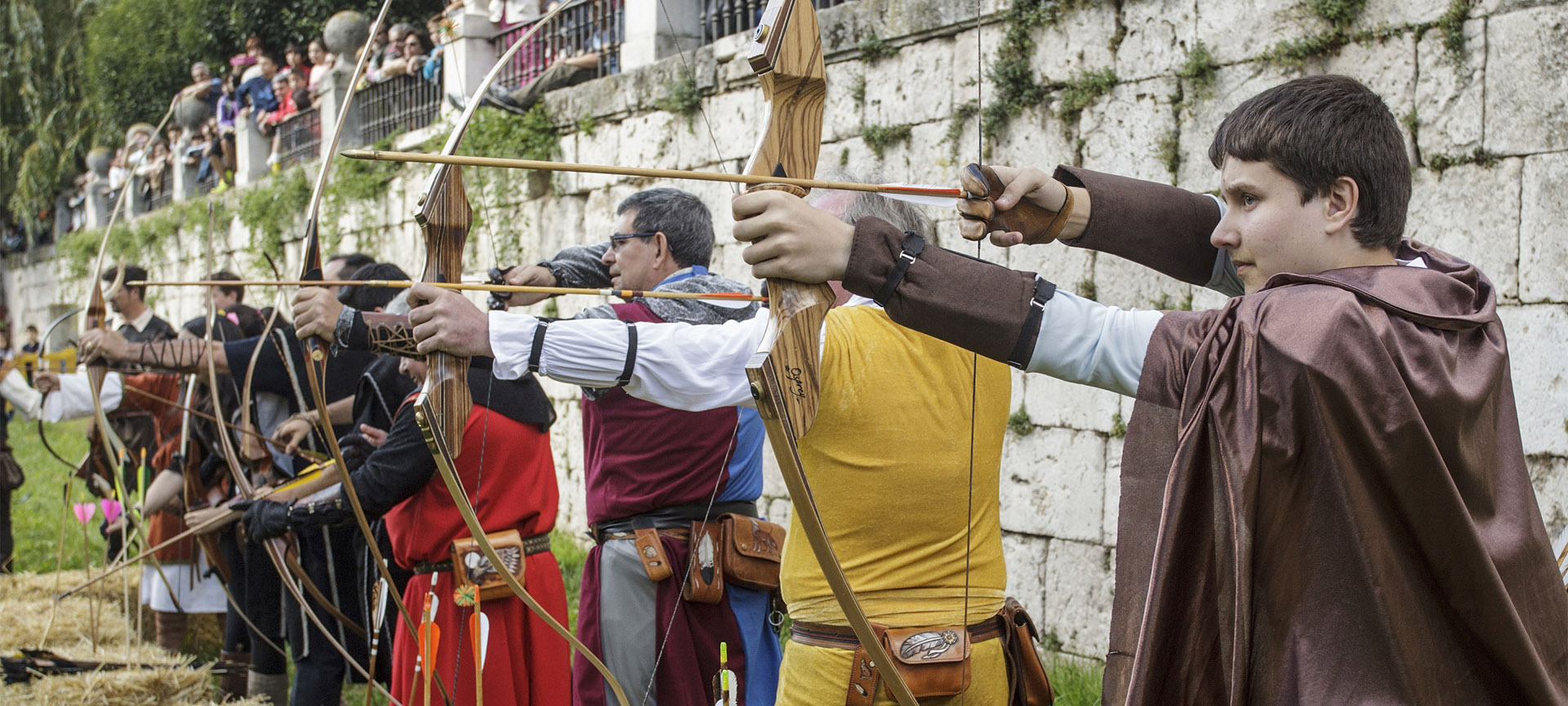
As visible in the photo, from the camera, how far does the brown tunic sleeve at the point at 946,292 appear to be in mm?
1398

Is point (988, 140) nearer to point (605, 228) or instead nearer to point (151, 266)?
point (605, 228)

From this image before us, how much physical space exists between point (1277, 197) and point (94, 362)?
13.4 feet

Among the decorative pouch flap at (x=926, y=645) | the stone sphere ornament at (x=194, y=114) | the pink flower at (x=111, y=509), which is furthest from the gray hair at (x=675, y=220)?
the stone sphere ornament at (x=194, y=114)

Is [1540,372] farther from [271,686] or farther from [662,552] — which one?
[271,686]

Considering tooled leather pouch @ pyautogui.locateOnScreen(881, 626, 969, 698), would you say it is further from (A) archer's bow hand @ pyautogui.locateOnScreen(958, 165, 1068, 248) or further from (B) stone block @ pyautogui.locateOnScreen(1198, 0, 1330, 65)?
(B) stone block @ pyautogui.locateOnScreen(1198, 0, 1330, 65)

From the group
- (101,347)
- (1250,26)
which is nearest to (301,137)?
(101,347)

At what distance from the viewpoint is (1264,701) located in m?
1.32

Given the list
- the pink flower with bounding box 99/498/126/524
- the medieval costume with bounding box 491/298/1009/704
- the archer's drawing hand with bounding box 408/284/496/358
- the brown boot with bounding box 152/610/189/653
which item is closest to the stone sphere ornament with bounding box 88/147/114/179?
the pink flower with bounding box 99/498/126/524

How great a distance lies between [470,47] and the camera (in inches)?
319

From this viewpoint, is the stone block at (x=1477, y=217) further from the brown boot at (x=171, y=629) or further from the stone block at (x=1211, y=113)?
the brown boot at (x=171, y=629)

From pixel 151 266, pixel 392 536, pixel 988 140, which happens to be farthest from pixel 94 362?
pixel 151 266

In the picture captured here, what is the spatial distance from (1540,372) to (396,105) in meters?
7.98

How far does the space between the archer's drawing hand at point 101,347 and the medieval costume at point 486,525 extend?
1.64m

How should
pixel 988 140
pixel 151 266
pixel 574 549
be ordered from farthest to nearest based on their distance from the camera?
pixel 151 266, pixel 574 549, pixel 988 140
